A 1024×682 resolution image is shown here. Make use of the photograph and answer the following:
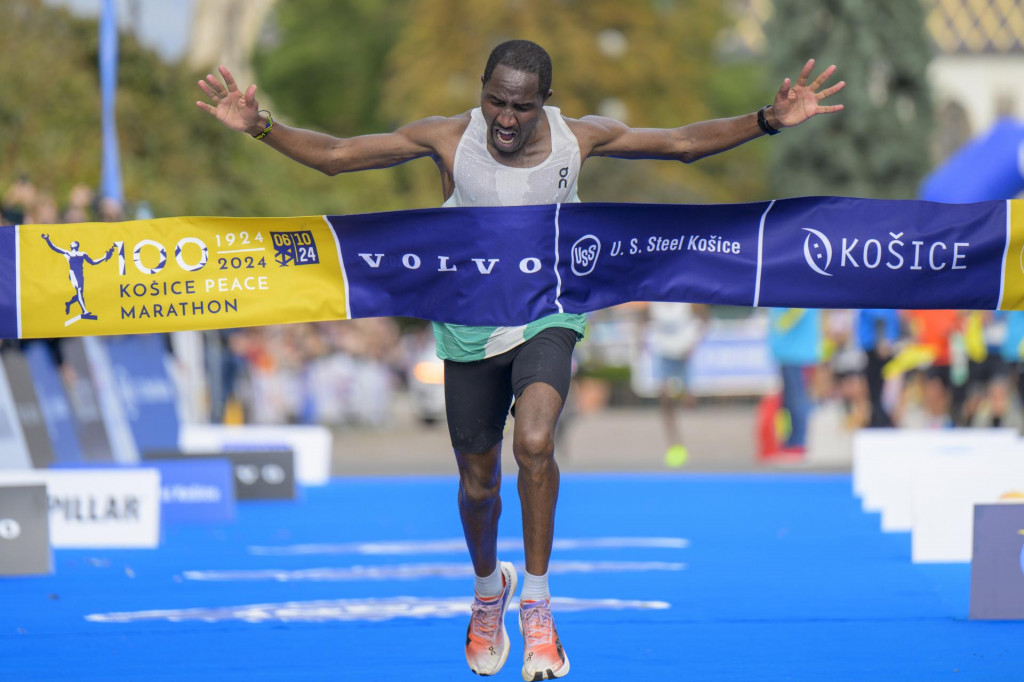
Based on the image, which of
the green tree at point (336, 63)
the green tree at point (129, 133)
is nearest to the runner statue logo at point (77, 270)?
the green tree at point (129, 133)

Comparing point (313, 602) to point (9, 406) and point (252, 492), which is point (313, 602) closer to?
point (9, 406)

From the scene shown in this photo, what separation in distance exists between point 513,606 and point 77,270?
2.59 metres

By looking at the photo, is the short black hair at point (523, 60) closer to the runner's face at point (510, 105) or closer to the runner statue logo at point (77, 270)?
the runner's face at point (510, 105)

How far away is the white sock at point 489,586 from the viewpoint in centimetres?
609

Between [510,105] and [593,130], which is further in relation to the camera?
[593,130]

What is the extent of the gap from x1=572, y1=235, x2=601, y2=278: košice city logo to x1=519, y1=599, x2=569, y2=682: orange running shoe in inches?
56.6

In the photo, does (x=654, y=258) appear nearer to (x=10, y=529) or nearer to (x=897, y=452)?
(x=10, y=529)

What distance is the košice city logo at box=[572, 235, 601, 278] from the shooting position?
254 inches

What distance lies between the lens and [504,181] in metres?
6.08

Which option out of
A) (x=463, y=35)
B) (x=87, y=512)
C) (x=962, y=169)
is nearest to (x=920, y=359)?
(x=962, y=169)

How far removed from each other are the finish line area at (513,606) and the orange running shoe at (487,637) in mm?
94

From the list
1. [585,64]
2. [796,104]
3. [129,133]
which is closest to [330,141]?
[796,104]

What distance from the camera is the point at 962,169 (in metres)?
18.4

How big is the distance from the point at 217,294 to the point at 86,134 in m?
20.5
